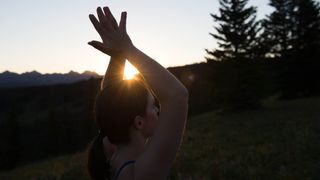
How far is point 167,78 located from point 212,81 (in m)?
44.2

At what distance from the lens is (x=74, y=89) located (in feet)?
499

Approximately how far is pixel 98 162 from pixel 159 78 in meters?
0.78

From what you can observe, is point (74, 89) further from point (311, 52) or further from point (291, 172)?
point (291, 172)

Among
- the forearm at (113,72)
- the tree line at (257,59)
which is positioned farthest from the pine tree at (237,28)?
the forearm at (113,72)

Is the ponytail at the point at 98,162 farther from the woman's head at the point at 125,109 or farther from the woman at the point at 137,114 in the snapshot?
the woman's head at the point at 125,109

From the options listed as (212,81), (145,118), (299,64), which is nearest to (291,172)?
(145,118)

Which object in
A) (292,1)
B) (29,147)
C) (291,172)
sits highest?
(292,1)

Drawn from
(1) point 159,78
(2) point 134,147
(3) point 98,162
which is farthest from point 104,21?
(3) point 98,162

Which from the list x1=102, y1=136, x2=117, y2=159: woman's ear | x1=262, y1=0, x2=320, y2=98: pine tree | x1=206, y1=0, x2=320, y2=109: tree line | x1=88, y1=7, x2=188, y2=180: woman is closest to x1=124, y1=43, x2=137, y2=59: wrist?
x1=88, y1=7, x2=188, y2=180: woman

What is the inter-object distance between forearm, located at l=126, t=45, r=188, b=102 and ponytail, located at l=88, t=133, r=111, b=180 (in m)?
0.66

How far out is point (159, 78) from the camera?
239cm

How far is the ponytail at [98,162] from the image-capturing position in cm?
288

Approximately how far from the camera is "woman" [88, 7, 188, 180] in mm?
2404

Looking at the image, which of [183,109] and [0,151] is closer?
[183,109]
